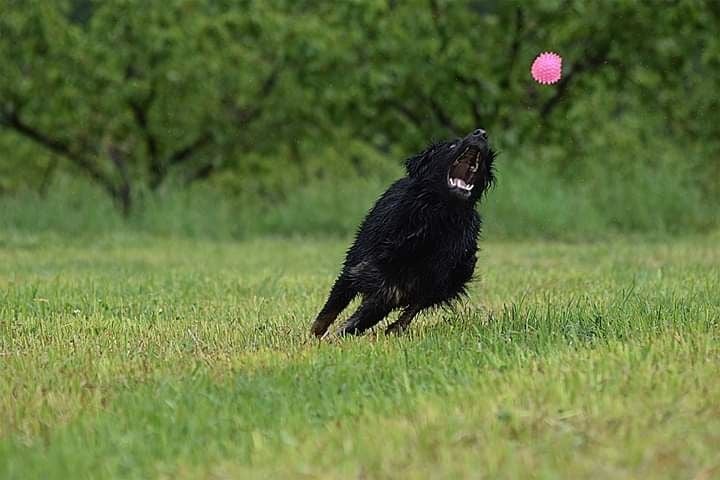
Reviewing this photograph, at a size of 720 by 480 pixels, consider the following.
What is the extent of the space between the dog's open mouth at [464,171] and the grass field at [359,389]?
813mm

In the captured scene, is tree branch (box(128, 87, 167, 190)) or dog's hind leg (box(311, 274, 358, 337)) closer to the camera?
dog's hind leg (box(311, 274, 358, 337))

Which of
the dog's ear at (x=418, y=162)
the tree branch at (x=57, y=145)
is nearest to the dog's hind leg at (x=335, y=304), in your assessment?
the dog's ear at (x=418, y=162)

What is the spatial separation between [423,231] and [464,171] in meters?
0.42

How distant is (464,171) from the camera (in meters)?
6.51

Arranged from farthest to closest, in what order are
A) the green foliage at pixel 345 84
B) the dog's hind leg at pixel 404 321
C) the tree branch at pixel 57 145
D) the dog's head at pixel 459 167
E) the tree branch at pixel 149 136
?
the tree branch at pixel 149 136
the tree branch at pixel 57 145
the green foliage at pixel 345 84
the dog's hind leg at pixel 404 321
the dog's head at pixel 459 167

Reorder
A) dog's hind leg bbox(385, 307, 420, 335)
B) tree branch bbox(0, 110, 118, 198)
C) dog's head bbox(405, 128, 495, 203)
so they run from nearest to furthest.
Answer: dog's head bbox(405, 128, 495, 203) → dog's hind leg bbox(385, 307, 420, 335) → tree branch bbox(0, 110, 118, 198)

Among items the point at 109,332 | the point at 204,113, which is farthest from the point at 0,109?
the point at 109,332

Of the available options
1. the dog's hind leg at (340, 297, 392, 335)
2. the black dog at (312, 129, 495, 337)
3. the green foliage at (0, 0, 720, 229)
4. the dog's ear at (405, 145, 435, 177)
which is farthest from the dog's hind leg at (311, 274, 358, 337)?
the green foliage at (0, 0, 720, 229)

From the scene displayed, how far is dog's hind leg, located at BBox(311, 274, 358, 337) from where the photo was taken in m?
6.79

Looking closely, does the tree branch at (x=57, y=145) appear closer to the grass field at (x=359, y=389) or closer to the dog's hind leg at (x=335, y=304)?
the grass field at (x=359, y=389)

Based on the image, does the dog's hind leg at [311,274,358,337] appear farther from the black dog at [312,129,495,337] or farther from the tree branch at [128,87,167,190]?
the tree branch at [128,87,167,190]

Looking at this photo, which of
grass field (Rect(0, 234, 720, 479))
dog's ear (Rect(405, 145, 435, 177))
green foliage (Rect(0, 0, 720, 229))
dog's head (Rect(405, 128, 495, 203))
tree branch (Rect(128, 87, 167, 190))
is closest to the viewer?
grass field (Rect(0, 234, 720, 479))

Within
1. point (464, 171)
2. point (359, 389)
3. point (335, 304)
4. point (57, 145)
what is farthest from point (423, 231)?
point (57, 145)

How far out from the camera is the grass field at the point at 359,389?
152 inches
